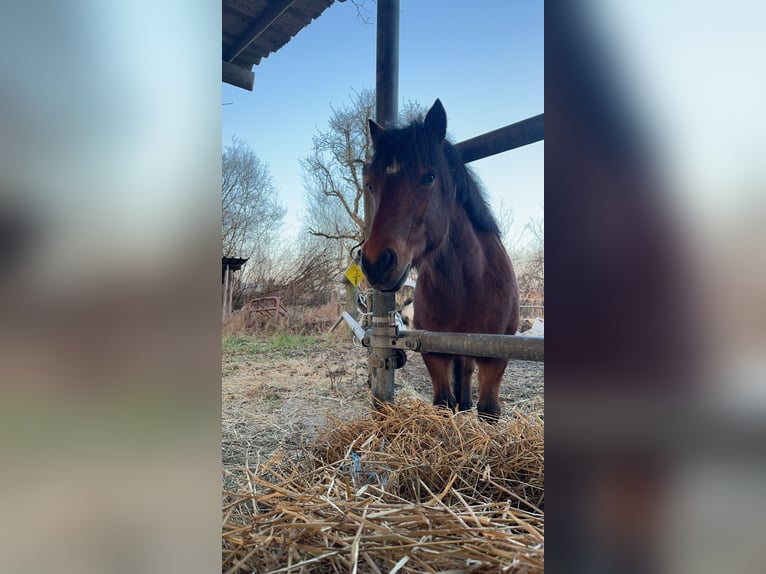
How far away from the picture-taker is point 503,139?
1.71m

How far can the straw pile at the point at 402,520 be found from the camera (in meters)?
0.56

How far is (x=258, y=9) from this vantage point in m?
1.90

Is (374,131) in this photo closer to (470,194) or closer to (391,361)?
(470,194)

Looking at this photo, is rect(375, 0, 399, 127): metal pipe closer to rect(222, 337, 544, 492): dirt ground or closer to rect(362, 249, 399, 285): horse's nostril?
→ rect(362, 249, 399, 285): horse's nostril

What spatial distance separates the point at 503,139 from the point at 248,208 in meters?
8.67

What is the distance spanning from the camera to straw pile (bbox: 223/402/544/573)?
21.9 inches

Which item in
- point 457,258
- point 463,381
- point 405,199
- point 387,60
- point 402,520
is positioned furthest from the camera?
point 463,381

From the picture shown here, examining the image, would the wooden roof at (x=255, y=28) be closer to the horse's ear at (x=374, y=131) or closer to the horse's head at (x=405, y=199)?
the horse's ear at (x=374, y=131)

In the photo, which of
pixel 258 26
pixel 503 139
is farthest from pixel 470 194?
pixel 258 26

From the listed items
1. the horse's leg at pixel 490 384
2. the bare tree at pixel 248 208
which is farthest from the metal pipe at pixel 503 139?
the bare tree at pixel 248 208

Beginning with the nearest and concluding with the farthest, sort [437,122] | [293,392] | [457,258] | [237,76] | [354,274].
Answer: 1. [437,122]
2. [457,258]
3. [237,76]
4. [354,274]
5. [293,392]
